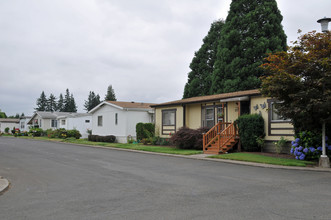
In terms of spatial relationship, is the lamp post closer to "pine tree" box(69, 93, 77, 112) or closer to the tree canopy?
the tree canopy

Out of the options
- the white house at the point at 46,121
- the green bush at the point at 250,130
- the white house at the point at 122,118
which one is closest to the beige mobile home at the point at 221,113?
the green bush at the point at 250,130

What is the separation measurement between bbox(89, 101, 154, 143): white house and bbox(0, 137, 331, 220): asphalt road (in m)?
17.3

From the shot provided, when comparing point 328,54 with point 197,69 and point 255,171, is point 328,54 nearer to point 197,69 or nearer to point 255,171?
point 255,171

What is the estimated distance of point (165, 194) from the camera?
6996 millimetres

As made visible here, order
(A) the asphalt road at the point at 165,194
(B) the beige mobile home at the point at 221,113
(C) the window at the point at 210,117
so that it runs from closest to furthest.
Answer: (A) the asphalt road at the point at 165,194 < (B) the beige mobile home at the point at 221,113 < (C) the window at the point at 210,117

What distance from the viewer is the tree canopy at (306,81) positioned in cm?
1112

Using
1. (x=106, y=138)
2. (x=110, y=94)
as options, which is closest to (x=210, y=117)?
(x=106, y=138)

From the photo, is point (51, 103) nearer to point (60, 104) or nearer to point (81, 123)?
point (60, 104)

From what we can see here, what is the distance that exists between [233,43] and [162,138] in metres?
14.2

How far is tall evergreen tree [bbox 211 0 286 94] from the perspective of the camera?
29891mm

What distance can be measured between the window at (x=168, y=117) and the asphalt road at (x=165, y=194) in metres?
12.6

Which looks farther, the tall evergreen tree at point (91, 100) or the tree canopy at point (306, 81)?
the tall evergreen tree at point (91, 100)

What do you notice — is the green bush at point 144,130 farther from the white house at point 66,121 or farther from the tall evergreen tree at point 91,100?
the tall evergreen tree at point 91,100

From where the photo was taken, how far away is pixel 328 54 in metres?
11.6
